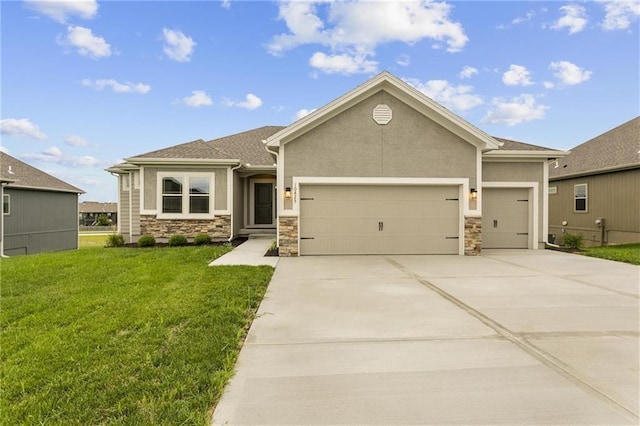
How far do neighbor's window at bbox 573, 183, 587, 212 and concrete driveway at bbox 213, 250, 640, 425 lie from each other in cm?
1149

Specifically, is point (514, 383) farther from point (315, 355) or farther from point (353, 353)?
point (315, 355)

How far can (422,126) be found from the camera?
9.97m

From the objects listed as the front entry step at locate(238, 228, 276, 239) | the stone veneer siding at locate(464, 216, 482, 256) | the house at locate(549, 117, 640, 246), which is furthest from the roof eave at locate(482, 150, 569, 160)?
the front entry step at locate(238, 228, 276, 239)

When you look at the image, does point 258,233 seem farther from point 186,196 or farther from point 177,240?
point 177,240

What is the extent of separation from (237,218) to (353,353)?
11400mm

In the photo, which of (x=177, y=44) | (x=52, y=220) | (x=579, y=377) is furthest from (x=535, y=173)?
(x=52, y=220)

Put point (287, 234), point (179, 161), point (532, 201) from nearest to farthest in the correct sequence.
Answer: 1. point (287, 234)
2. point (532, 201)
3. point (179, 161)

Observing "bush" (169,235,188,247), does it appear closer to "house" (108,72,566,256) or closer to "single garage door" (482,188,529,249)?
"house" (108,72,566,256)

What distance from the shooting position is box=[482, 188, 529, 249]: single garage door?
11.6m

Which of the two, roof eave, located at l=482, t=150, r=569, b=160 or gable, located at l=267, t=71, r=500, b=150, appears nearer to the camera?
gable, located at l=267, t=71, r=500, b=150

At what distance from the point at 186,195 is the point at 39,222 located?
11.1 meters

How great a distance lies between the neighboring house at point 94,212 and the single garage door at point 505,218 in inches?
2185

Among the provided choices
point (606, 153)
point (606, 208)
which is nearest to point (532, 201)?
point (606, 208)

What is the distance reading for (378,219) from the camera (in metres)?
10.2
